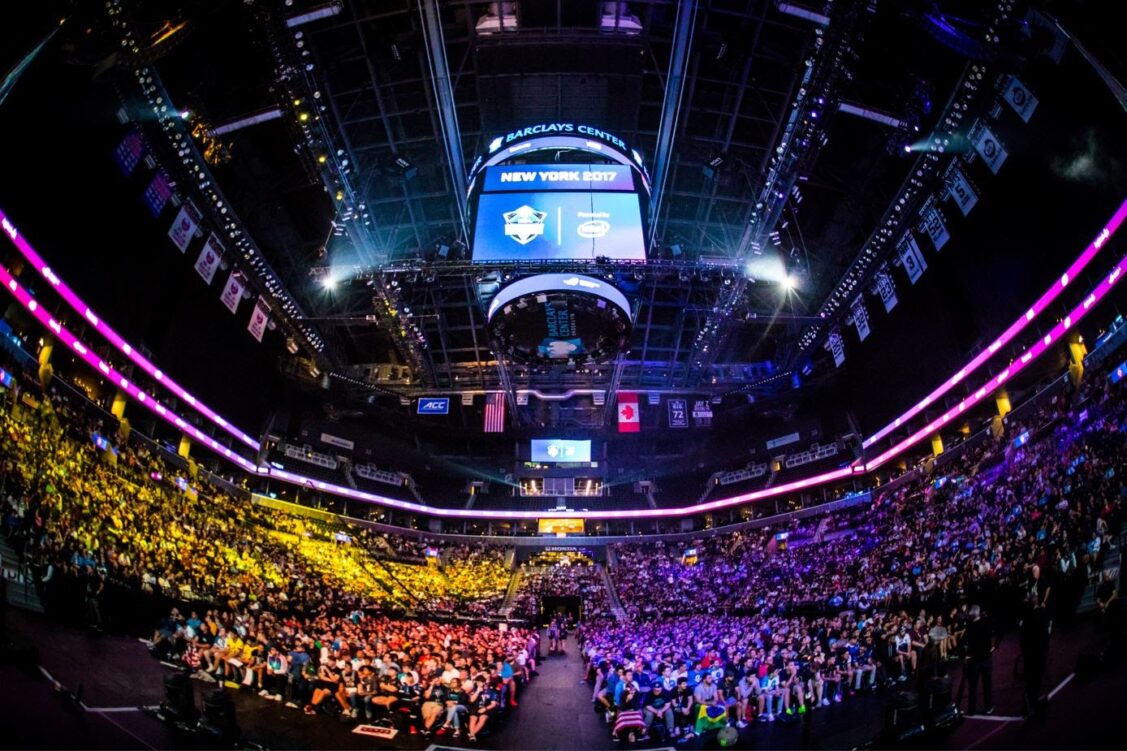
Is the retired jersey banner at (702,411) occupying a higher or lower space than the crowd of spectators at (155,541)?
higher

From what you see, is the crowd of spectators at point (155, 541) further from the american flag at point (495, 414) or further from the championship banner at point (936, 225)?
the championship banner at point (936, 225)

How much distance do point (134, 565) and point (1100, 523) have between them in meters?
20.3

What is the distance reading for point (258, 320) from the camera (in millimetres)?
28031

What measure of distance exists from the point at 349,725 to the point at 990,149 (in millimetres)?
24181

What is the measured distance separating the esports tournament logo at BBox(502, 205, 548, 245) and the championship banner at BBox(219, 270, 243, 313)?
16073 mm

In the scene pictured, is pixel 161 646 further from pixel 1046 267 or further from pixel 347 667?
pixel 1046 267

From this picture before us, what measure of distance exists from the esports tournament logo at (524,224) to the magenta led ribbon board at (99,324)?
1458 centimetres

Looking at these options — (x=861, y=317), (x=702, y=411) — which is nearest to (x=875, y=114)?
(x=861, y=317)

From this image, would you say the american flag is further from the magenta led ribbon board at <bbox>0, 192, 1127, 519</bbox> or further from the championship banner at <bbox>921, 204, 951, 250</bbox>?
the championship banner at <bbox>921, 204, 951, 250</bbox>

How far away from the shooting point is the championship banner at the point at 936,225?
21.5 metres

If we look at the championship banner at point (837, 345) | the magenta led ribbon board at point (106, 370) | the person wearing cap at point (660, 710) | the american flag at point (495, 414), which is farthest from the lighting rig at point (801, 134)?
the magenta led ribbon board at point (106, 370)

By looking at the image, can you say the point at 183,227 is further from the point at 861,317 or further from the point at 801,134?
the point at 861,317

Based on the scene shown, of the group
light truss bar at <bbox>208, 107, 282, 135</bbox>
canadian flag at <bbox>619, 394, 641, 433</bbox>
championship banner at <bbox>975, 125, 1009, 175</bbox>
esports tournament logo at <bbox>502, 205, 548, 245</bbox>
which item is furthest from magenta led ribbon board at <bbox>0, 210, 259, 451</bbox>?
championship banner at <bbox>975, 125, 1009, 175</bbox>

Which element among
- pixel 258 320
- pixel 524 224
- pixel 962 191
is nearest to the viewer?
pixel 524 224
